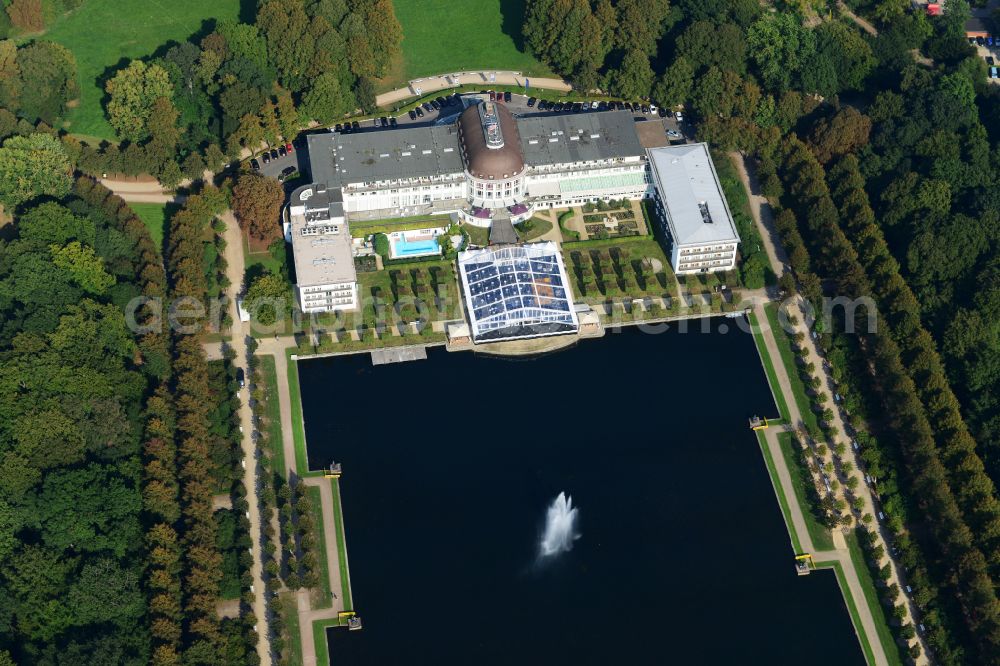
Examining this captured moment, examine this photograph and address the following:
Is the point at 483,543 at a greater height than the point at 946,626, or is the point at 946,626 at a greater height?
the point at 483,543

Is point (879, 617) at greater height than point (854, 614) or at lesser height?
lesser

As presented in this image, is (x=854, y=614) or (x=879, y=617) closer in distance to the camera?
(x=879, y=617)

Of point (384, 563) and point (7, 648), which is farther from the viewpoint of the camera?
A: point (384, 563)

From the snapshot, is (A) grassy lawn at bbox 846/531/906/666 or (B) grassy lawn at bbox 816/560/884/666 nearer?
(B) grassy lawn at bbox 816/560/884/666

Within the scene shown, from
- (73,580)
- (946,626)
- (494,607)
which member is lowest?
(946,626)

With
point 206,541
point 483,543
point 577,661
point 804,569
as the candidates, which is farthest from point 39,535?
point 804,569

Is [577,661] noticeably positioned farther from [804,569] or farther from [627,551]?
[804,569]

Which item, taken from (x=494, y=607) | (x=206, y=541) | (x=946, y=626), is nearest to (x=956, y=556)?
(x=946, y=626)

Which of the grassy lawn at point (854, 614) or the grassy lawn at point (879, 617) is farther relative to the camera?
the grassy lawn at point (879, 617)

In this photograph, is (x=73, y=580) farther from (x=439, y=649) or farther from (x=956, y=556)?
(x=956, y=556)
